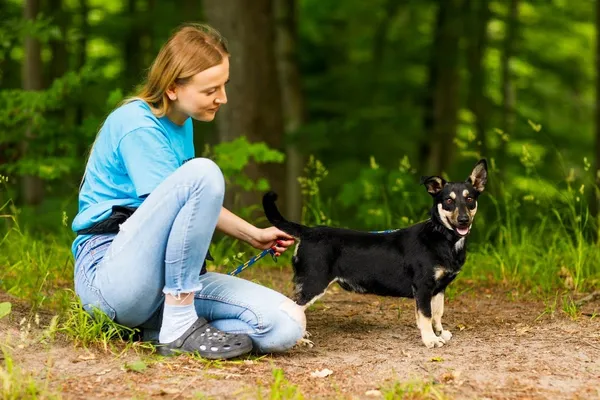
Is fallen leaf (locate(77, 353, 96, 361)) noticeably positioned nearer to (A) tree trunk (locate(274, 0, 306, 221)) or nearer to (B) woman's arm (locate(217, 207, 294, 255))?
(B) woman's arm (locate(217, 207, 294, 255))

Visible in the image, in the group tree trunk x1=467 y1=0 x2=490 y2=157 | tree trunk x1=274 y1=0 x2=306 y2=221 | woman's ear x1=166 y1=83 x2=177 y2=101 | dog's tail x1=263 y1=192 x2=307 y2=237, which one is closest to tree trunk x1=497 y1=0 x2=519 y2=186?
tree trunk x1=467 y1=0 x2=490 y2=157

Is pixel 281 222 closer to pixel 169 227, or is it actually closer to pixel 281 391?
pixel 169 227

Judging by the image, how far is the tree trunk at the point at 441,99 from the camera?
46.4 feet

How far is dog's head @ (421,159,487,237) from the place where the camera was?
498 centimetres

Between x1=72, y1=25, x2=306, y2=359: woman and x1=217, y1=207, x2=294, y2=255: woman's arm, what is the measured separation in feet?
0.89

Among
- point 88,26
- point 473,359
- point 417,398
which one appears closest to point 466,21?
point 88,26

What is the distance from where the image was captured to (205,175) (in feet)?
14.1

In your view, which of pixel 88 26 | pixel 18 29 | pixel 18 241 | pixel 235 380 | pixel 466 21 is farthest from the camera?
→ pixel 88 26

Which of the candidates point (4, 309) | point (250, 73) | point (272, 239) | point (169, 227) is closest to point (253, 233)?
point (272, 239)

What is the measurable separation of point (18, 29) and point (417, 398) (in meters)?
5.67

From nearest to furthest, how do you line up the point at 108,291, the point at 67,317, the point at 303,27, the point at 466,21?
the point at 108,291
the point at 67,317
the point at 466,21
the point at 303,27

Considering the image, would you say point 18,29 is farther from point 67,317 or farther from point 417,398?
point 417,398

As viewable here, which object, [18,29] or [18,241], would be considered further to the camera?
[18,29]

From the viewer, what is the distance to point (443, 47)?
1414cm
